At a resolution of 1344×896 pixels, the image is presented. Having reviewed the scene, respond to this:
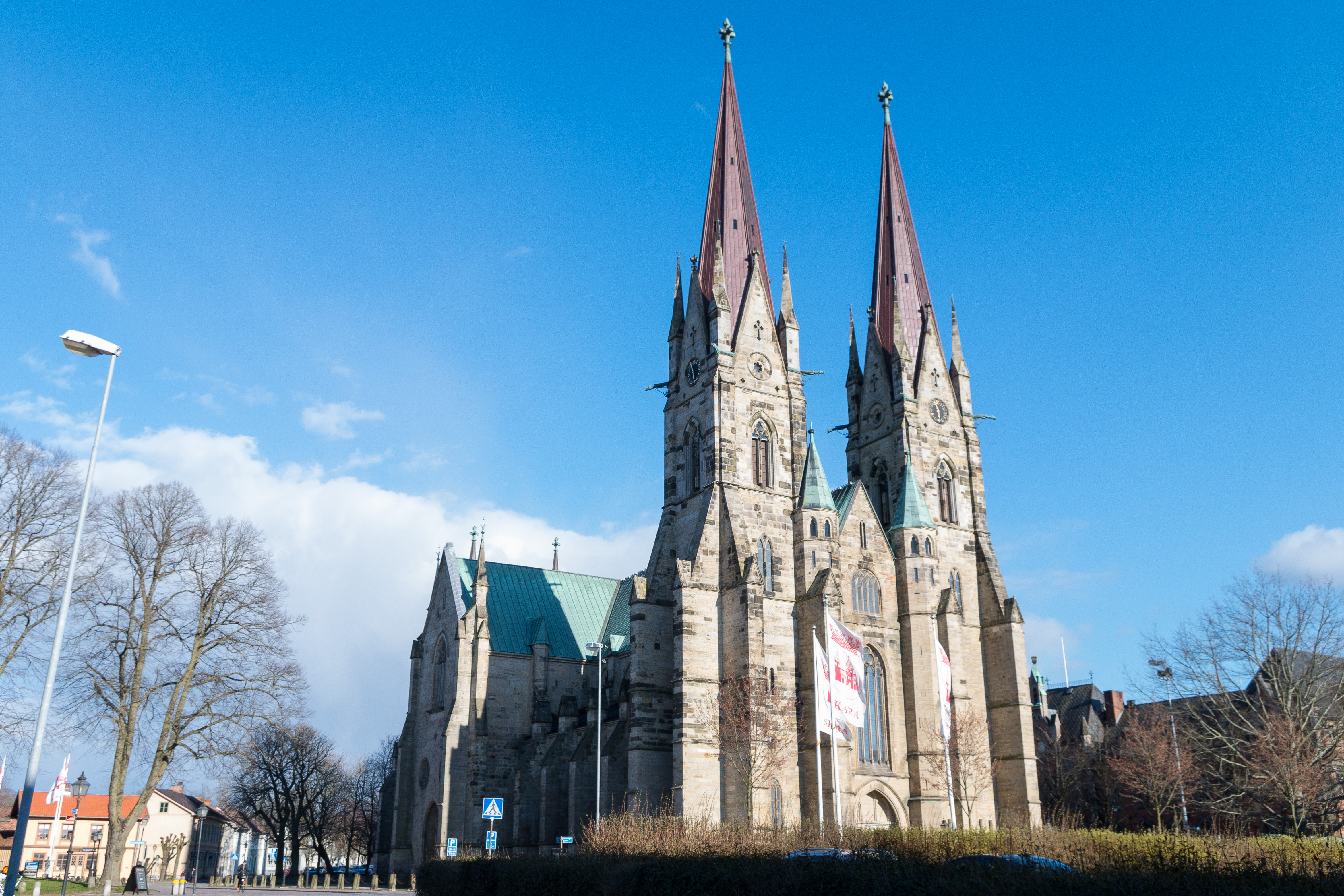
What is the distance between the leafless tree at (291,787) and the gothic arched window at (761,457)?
33545 mm

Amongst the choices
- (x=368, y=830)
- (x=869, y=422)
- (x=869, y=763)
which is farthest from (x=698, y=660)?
(x=368, y=830)

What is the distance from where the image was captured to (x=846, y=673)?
34094 mm

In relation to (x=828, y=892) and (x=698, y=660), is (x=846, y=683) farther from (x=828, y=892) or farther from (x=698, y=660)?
(x=828, y=892)

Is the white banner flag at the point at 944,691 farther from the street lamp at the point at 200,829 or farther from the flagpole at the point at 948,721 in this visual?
the street lamp at the point at 200,829

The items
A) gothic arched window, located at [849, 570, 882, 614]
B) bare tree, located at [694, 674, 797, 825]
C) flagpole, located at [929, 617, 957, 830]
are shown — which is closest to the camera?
bare tree, located at [694, 674, 797, 825]

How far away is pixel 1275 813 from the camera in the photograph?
34531 mm

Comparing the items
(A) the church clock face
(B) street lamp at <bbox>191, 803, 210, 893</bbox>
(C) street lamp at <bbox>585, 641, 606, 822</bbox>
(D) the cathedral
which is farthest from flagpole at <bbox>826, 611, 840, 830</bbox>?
(B) street lamp at <bbox>191, 803, 210, 893</bbox>

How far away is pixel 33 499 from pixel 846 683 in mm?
25362

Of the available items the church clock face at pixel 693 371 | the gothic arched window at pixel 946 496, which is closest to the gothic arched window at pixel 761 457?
the church clock face at pixel 693 371

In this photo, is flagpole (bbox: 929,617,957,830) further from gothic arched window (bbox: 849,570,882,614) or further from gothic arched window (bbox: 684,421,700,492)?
gothic arched window (bbox: 684,421,700,492)

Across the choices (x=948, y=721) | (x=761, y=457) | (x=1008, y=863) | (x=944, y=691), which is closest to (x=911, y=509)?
(x=761, y=457)

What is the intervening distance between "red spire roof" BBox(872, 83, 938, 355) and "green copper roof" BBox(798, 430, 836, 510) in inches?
464

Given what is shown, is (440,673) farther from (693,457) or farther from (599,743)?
(693,457)

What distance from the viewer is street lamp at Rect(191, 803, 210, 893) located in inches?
3423
